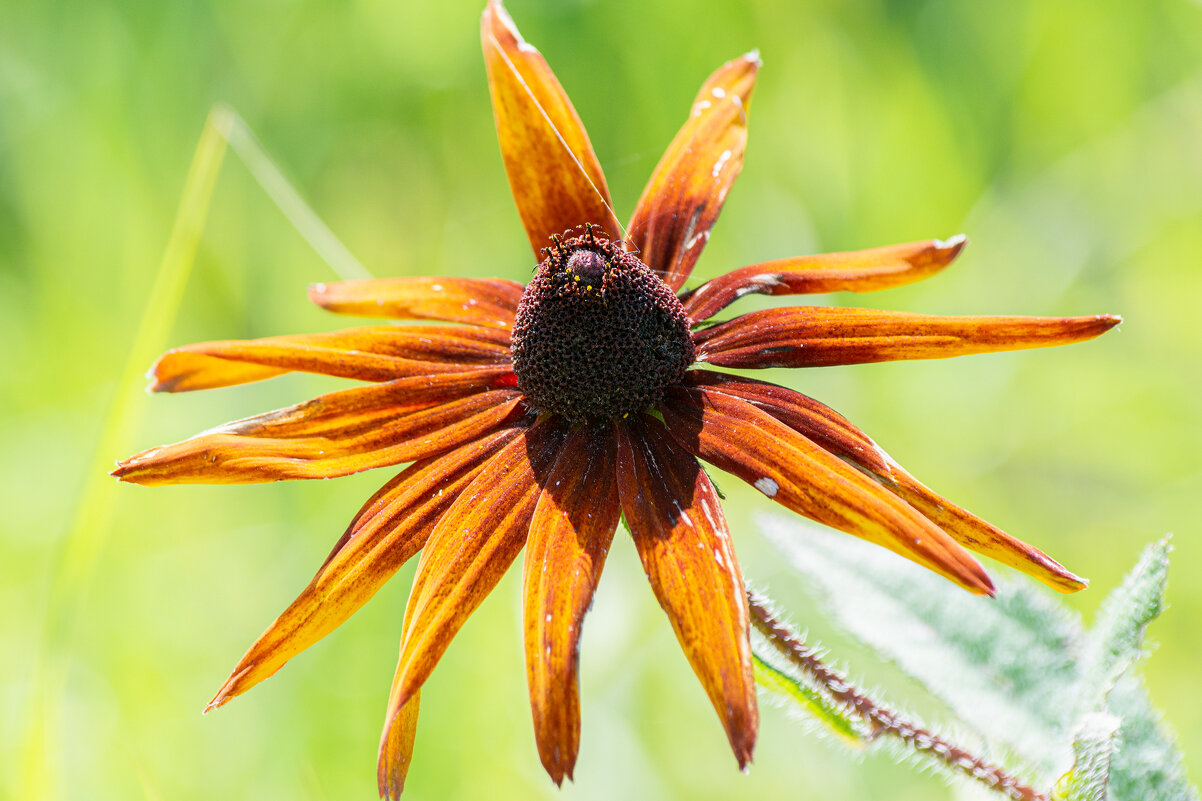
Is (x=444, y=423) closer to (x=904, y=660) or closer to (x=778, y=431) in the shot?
(x=778, y=431)

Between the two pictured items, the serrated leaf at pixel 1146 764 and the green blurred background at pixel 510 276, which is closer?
the serrated leaf at pixel 1146 764

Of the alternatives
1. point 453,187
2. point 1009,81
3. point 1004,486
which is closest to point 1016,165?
point 1009,81

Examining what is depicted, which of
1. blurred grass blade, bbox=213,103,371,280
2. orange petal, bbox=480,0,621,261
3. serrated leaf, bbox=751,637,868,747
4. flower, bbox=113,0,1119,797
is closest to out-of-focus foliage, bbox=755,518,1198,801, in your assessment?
serrated leaf, bbox=751,637,868,747

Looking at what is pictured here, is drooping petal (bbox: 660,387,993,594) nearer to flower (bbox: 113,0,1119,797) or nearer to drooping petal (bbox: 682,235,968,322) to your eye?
flower (bbox: 113,0,1119,797)

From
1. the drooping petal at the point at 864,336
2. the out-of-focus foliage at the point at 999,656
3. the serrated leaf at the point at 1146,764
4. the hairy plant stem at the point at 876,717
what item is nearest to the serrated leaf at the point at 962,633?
the out-of-focus foliage at the point at 999,656

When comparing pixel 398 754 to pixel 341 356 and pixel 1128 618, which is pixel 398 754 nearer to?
pixel 341 356

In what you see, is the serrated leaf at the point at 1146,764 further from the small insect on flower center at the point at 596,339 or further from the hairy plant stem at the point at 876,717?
the small insect on flower center at the point at 596,339

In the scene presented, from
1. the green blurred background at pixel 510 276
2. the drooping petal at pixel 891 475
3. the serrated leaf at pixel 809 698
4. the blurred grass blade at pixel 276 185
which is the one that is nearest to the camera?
the drooping petal at pixel 891 475
